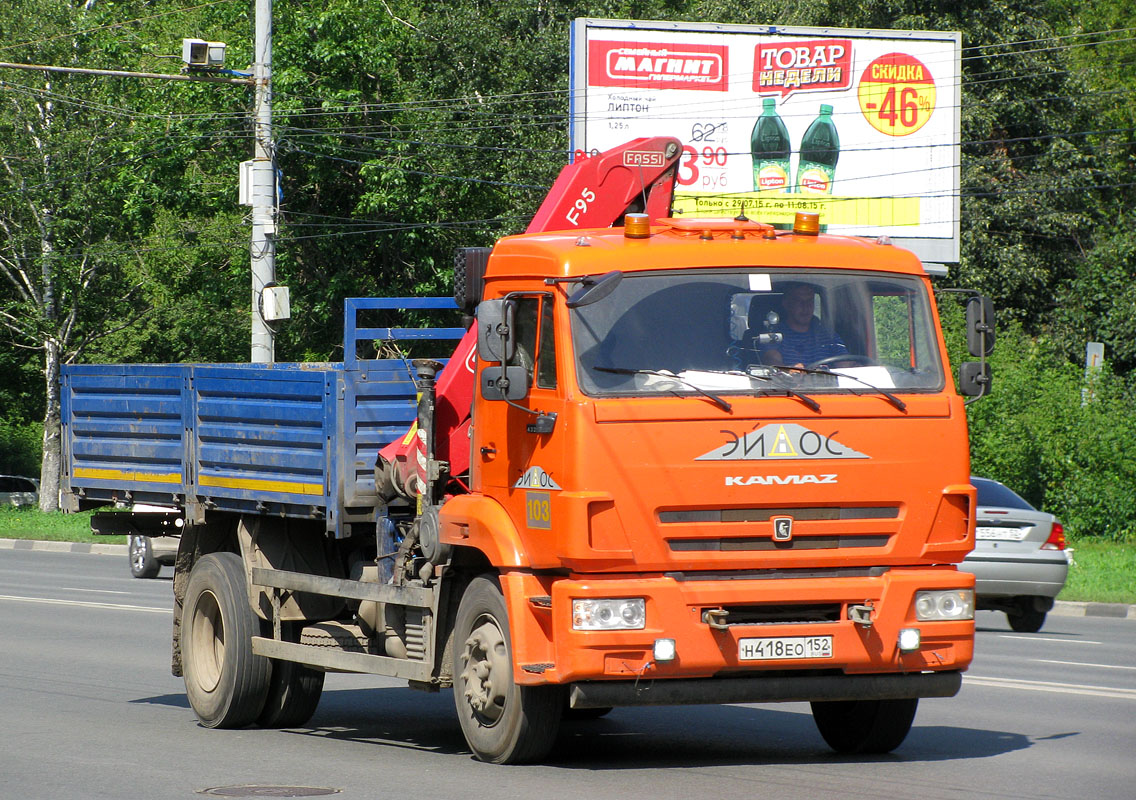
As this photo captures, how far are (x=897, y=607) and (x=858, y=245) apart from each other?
1.85 metres

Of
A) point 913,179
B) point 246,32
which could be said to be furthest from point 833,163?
point 246,32

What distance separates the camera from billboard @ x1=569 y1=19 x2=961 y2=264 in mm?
29016

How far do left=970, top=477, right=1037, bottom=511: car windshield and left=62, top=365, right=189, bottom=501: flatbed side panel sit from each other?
9.35 meters

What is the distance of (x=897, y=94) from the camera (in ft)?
100

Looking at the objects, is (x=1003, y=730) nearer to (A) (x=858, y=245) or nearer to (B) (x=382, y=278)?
(A) (x=858, y=245)

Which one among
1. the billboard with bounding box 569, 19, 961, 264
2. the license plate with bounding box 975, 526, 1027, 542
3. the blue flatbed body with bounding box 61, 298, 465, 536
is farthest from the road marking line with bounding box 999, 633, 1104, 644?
the billboard with bounding box 569, 19, 961, 264

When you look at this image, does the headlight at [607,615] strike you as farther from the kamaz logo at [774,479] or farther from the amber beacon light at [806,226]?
the amber beacon light at [806,226]

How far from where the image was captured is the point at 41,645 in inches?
568

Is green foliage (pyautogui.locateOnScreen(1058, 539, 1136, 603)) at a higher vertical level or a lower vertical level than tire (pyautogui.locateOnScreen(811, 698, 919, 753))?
lower

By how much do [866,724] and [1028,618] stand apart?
30.7 ft

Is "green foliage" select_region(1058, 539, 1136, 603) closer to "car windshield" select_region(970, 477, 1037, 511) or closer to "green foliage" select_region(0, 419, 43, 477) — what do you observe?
"car windshield" select_region(970, 477, 1037, 511)

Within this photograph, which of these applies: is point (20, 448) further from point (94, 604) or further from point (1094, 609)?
point (1094, 609)

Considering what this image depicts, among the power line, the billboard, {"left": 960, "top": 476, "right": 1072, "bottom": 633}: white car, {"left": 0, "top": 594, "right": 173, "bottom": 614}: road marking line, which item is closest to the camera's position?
{"left": 960, "top": 476, "right": 1072, "bottom": 633}: white car

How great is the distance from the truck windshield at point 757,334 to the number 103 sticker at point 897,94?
22532 mm
